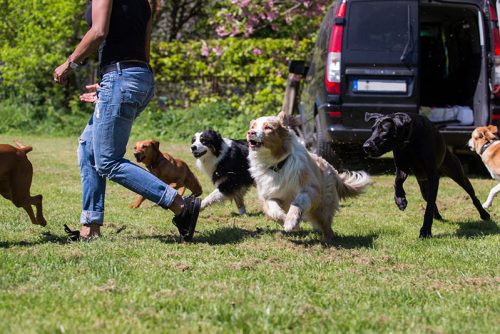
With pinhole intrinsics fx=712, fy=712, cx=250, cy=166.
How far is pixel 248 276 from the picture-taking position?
4.30 metres

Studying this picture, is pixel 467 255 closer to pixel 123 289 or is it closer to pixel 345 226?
pixel 345 226

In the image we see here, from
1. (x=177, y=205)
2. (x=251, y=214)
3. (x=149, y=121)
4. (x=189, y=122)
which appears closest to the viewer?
(x=177, y=205)

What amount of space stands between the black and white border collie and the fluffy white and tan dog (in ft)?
5.44

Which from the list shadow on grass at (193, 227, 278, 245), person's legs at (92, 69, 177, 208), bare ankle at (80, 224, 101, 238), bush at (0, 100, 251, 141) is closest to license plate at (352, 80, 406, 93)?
shadow on grass at (193, 227, 278, 245)

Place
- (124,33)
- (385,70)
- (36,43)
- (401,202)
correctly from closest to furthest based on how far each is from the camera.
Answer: (124,33), (401,202), (385,70), (36,43)

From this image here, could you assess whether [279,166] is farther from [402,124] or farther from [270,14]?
[270,14]

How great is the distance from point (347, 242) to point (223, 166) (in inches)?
90.8

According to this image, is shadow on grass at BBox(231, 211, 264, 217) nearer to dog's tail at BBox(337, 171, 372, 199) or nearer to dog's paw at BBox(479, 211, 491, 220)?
dog's tail at BBox(337, 171, 372, 199)

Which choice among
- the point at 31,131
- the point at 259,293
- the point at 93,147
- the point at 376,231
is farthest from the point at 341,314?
the point at 31,131

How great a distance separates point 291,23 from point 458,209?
9660mm

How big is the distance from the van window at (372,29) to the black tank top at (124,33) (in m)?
4.31

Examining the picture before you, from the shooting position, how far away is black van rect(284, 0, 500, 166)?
8867mm

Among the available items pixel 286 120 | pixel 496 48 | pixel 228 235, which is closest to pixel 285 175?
pixel 286 120

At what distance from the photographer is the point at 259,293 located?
12.5 ft
